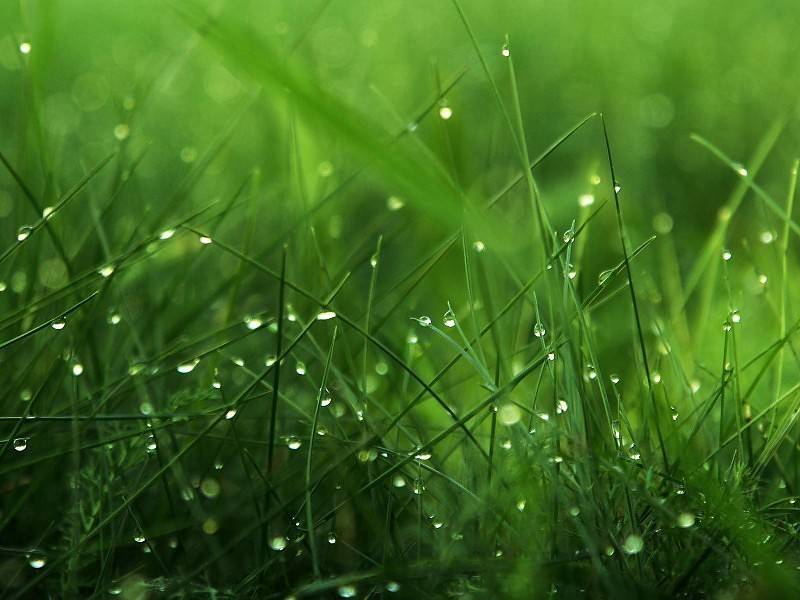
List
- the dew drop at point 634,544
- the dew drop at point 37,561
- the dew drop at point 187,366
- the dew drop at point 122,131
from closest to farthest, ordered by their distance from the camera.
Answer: the dew drop at point 634,544 → the dew drop at point 37,561 → the dew drop at point 187,366 → the dew drop at point 122,131

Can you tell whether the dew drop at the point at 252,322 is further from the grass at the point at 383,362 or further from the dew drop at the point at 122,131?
the dew drop at the point at 122,131

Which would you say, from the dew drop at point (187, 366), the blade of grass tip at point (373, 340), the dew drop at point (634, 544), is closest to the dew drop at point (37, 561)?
the dew drop at point (187, 366)

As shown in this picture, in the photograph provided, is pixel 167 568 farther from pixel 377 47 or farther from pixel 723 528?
pixel 377 47

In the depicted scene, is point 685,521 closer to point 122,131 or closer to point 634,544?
point 634,544

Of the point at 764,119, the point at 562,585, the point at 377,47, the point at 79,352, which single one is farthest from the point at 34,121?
the point at 764,119

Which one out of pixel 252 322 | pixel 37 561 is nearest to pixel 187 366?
pixel 252 322

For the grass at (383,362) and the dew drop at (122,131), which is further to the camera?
the dew drop at (122,131)

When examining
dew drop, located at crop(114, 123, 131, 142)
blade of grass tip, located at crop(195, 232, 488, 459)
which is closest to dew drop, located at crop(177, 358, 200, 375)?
blade of grass tip, located at crop(195, 232, 488, 459)

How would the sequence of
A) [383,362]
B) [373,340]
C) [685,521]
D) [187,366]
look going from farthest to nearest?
[383,362]
[187,366]
[373,340]
[685,521]
